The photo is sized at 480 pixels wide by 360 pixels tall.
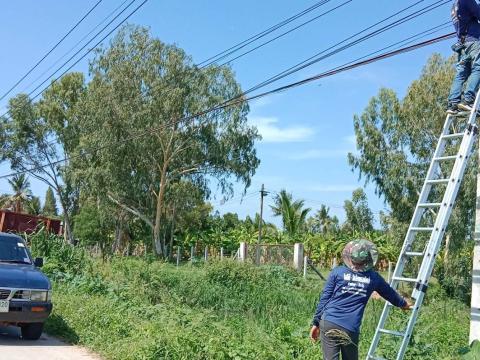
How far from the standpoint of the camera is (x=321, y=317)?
6.04m

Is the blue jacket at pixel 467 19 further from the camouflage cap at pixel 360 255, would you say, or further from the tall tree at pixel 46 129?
the tall tree at pixel 46 129

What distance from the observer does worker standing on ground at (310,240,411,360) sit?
5785mm

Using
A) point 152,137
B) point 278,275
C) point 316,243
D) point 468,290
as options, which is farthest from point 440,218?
point 316,243

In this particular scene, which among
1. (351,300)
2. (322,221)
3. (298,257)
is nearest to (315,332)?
(351,300)

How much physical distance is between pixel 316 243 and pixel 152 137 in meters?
17.0

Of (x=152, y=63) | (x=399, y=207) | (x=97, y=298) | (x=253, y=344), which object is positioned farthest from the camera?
(x=152, y=63)

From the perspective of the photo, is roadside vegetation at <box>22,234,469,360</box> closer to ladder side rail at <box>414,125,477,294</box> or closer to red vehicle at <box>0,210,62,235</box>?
ladder side rail at <box>414,125,477,294</box>

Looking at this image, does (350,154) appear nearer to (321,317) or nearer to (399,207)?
(399,207)

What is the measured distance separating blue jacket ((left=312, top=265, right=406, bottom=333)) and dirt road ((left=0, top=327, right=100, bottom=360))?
4834 millimetres

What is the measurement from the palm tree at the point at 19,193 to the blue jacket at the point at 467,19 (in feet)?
197

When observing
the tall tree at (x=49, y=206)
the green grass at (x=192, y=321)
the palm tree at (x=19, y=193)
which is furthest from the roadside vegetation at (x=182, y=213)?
the tall tree at (x=49, y=206)

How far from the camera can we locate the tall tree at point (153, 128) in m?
36.3

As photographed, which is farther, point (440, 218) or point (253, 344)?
point (253, 344)

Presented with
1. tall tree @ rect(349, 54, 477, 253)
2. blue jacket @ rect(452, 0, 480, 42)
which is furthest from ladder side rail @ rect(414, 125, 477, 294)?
tall tree @ rect(349, 54, 477, 253)
